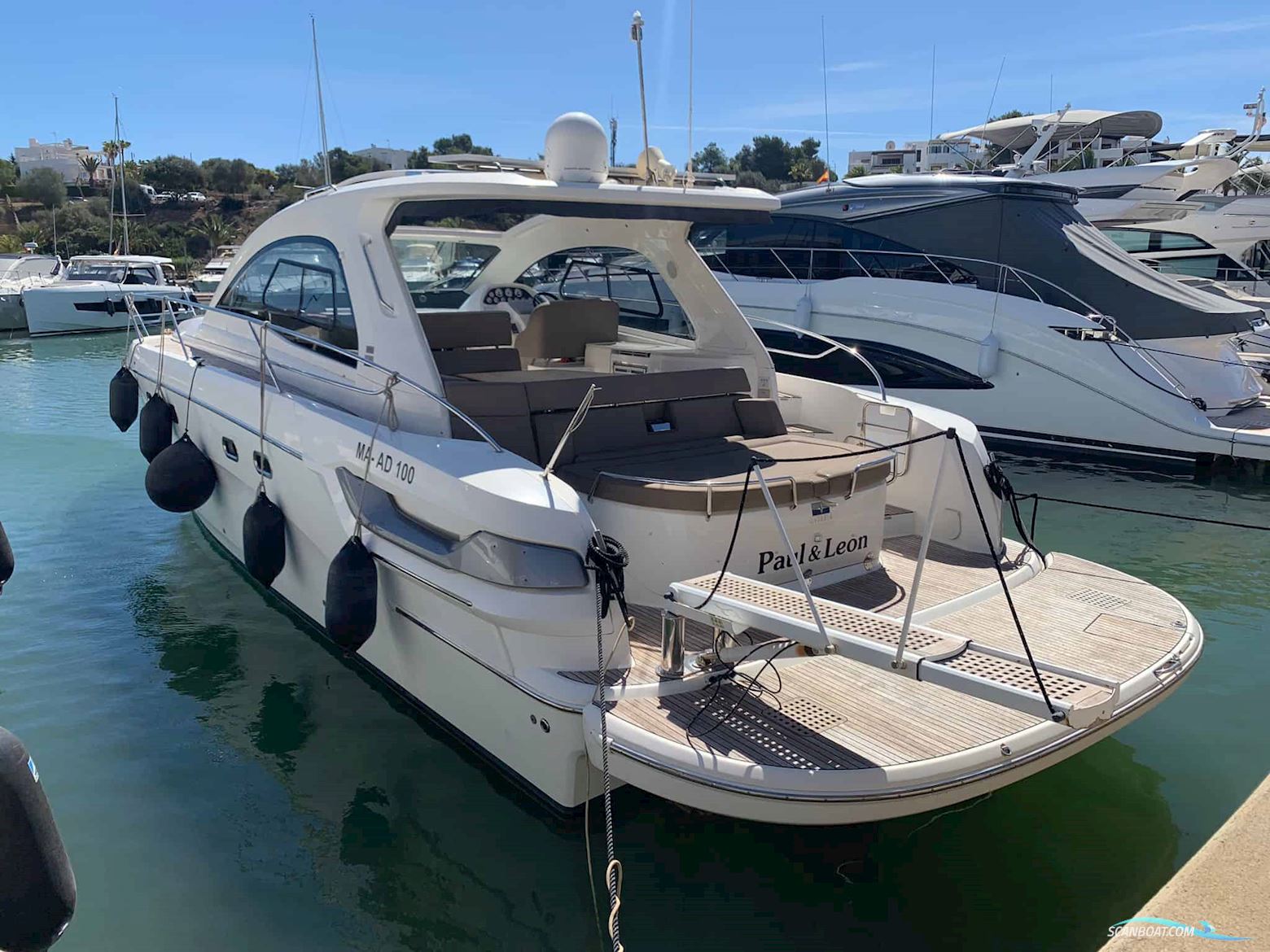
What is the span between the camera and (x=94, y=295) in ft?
78.9

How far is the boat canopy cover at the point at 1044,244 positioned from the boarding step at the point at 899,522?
7.41 metres

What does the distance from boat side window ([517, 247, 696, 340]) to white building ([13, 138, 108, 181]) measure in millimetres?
63072

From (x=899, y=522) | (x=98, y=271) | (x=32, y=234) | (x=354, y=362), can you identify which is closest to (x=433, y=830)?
(x=354, y=362)

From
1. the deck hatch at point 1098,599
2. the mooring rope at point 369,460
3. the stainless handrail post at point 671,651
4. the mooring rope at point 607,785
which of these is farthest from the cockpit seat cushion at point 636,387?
the deck hatch at point 1098,599

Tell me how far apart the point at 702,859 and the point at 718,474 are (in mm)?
1661

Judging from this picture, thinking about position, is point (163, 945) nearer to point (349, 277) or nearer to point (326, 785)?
point (326, 785)

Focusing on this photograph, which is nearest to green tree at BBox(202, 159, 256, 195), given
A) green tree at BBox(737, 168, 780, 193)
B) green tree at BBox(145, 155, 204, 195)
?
green tree at BBox(145, 155, 204, 195)

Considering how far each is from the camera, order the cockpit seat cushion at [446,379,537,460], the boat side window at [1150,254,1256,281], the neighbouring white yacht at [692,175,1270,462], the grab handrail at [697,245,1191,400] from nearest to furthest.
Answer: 1. the cockpit seat cushion at [446,379,537,460]
2. the neighbouring white yacht at [692,175,1270,462]
3. the grab handrail at [697,245,1191,400]
4. the boat side window at [1150,254,1256,281]

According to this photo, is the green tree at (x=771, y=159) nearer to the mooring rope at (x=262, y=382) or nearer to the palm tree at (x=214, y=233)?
the palm tree at (x=214, y=233)

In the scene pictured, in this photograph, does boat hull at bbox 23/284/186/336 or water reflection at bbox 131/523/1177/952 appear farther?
boat hull at bbox 23/284/186/336

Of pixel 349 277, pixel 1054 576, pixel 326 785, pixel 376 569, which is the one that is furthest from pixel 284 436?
pixel 1054 576

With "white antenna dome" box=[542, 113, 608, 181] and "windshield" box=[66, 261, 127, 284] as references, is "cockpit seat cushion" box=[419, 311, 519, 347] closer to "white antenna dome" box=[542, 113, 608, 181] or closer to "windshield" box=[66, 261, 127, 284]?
"white antenna dome" box=[542, 113, 608, 181]

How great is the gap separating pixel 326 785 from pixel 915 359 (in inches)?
367

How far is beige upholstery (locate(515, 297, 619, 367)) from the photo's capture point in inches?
256
